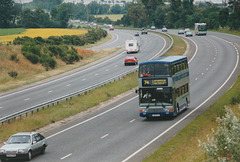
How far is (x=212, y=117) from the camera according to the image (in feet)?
112

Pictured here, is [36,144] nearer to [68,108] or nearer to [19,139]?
[19,139]

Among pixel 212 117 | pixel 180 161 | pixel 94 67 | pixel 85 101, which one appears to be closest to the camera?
pixel 180 161

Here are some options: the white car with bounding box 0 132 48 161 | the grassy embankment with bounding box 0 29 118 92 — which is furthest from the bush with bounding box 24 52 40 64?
the white car with bounding box 0 132 48 161

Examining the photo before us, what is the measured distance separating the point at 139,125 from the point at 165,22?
16811cm

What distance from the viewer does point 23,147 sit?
79.5 ft

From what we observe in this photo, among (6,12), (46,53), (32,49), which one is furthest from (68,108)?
(6,12)

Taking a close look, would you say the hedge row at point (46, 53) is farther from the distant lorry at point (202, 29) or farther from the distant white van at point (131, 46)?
the distant lorry at point (202, 29)

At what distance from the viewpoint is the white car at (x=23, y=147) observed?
23.7 m

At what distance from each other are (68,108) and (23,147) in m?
17.9

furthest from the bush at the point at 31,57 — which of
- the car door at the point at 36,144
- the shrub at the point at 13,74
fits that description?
the car door at the point at 36,144

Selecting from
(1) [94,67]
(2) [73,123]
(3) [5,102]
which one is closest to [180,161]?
(2) [73,123]

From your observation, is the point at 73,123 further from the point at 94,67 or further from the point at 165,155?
the point at 94,67

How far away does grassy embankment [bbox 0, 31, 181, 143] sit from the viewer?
34.0 metres

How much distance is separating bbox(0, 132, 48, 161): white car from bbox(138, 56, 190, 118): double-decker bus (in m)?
10.8
